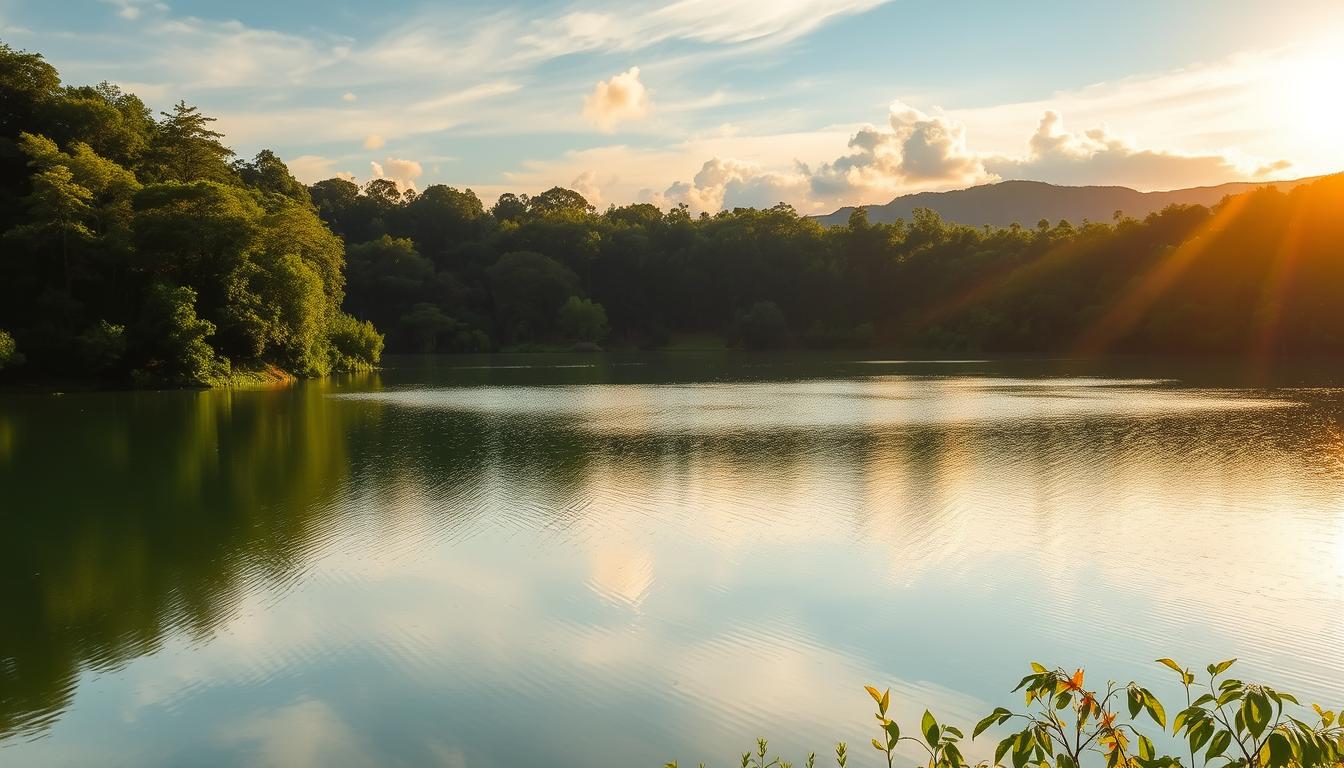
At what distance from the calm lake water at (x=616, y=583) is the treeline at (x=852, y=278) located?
50.2m

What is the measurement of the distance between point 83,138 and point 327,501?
110ft

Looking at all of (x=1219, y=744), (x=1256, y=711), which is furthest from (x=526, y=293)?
(x=1256, y=711)

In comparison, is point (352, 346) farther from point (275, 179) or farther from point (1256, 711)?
point (1256, 711)

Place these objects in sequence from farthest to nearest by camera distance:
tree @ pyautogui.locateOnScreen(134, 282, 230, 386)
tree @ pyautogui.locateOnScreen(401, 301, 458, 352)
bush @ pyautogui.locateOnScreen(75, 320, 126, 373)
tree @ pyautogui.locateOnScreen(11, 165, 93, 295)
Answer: tree @ pyautogui.locateOnScreen(401, 301, 458, 352), tree @ pyautogui.locateOnScreen(134, 282, 230, 386), bush @ pyautogui.locateOnScreen(75, 320, 126, 373), tree @ pyautogui.locateOnScreen(11, 165, 93, 295)

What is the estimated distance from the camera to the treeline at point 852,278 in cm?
6525

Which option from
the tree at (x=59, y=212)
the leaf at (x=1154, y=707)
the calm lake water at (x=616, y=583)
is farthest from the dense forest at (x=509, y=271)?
the leaf at (x=1154, y=707)

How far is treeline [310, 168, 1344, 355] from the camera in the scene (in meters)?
65.2

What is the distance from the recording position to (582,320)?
8256 cm

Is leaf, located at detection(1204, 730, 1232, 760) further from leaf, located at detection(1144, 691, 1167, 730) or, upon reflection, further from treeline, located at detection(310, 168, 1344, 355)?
treeline, located at detection(310, 168, 1344, 355)

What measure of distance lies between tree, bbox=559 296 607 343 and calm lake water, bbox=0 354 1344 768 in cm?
6085

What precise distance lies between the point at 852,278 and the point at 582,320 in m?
25.8

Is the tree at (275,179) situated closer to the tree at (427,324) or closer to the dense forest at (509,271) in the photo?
the dense forest at (509,271)

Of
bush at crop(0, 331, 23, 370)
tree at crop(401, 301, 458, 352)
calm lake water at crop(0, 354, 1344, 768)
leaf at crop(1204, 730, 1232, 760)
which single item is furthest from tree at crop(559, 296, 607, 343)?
leaf at crop(1204, 730, 1232, 760)

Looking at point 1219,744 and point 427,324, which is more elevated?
point 1219,744
